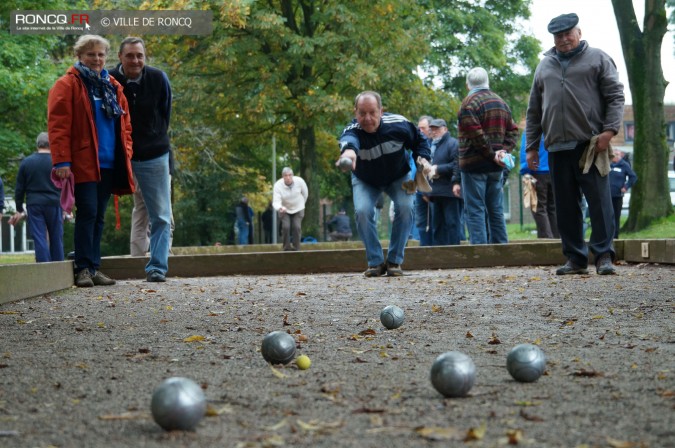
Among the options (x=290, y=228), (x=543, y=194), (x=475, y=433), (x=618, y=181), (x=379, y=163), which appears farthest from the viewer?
(x=290, y=228)

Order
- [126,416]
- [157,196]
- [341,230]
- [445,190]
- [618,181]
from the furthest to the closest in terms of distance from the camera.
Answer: [341,230] < [618,181] < [445,190] < [157,196] < [126,416]

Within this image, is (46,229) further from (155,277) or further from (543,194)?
(543,194)

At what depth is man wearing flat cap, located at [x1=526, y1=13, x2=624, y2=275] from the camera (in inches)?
374

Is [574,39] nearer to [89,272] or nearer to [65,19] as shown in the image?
[89,272]

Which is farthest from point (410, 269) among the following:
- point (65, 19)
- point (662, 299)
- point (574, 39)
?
point (65, 19)

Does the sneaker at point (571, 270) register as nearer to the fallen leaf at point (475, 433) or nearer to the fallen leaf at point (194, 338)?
the fallen leaf at point (194, 338)

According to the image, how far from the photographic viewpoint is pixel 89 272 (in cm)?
996

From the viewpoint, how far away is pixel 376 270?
10914 mm

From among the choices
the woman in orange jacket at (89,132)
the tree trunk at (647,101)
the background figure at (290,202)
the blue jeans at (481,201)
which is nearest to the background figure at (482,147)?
the blue jeans at (481,201)

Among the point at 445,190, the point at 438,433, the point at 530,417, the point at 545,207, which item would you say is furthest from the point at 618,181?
the point at 438,433

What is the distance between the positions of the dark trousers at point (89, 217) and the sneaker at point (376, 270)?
9.00ft

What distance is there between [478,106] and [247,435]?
956cm

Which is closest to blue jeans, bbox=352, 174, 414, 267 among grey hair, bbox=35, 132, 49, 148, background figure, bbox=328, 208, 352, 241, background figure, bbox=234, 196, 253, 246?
grey hair, bbox=35, 132, 49, 148

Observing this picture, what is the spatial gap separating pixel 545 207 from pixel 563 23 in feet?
19.5
